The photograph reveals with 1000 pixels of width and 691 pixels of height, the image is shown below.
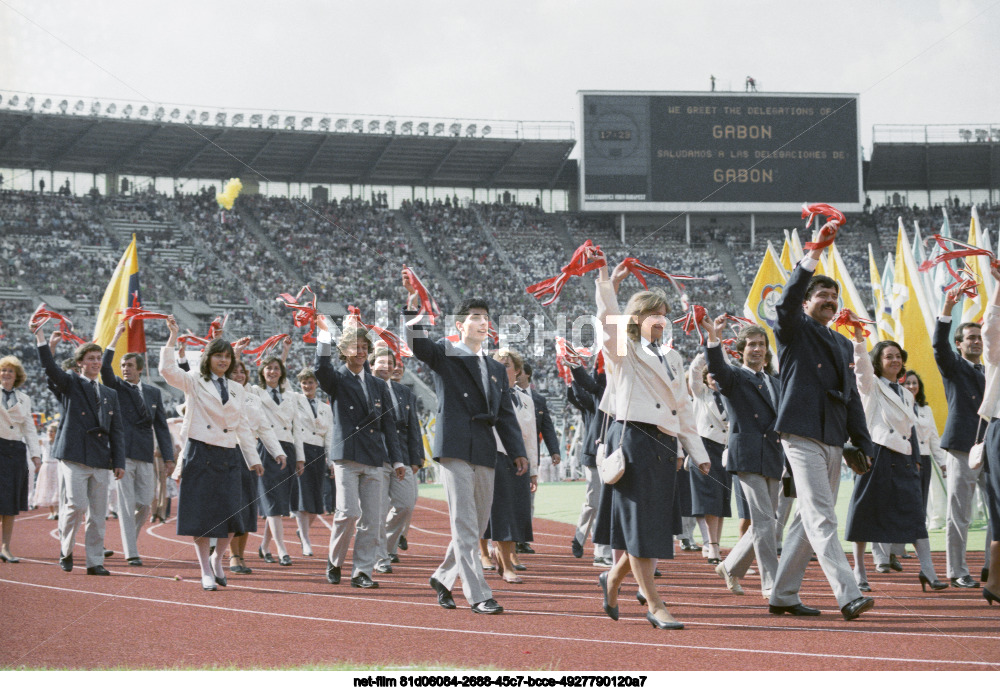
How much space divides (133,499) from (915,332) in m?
10.1

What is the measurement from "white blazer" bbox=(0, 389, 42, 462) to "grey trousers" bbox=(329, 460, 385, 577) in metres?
3.95

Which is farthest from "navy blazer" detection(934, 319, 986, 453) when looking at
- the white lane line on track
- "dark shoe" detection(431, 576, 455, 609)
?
"dark shoe" detection(431, 576, 455, 609)

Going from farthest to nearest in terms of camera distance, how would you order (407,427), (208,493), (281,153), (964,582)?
(281,153), (407,427), (208,493), (964,582)

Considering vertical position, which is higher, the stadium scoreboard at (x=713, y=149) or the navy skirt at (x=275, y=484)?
the stadium scoreboard at (x=713, y=149)

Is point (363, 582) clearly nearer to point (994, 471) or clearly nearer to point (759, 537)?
point (759, 537)

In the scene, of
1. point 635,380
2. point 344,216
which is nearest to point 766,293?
point 635,380

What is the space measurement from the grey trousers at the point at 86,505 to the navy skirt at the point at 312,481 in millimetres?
2110

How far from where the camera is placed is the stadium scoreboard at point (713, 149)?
128ft

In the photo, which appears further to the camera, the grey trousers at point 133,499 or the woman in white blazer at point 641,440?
the grey trousers at point 133,499

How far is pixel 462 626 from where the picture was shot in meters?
5.68

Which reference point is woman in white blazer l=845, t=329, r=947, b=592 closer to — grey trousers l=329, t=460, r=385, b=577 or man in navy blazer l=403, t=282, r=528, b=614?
man in navy blazer l=403, t=282, r=528, b=614

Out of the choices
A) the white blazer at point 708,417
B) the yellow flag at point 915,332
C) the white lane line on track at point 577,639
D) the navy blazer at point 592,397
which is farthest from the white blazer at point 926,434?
the white lane line on track at point 577,639

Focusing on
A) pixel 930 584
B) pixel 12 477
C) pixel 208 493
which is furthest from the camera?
pixel 12 477

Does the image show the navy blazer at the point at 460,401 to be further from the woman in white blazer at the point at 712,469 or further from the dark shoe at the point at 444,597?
the woman in white blazer at the point at 712,469
